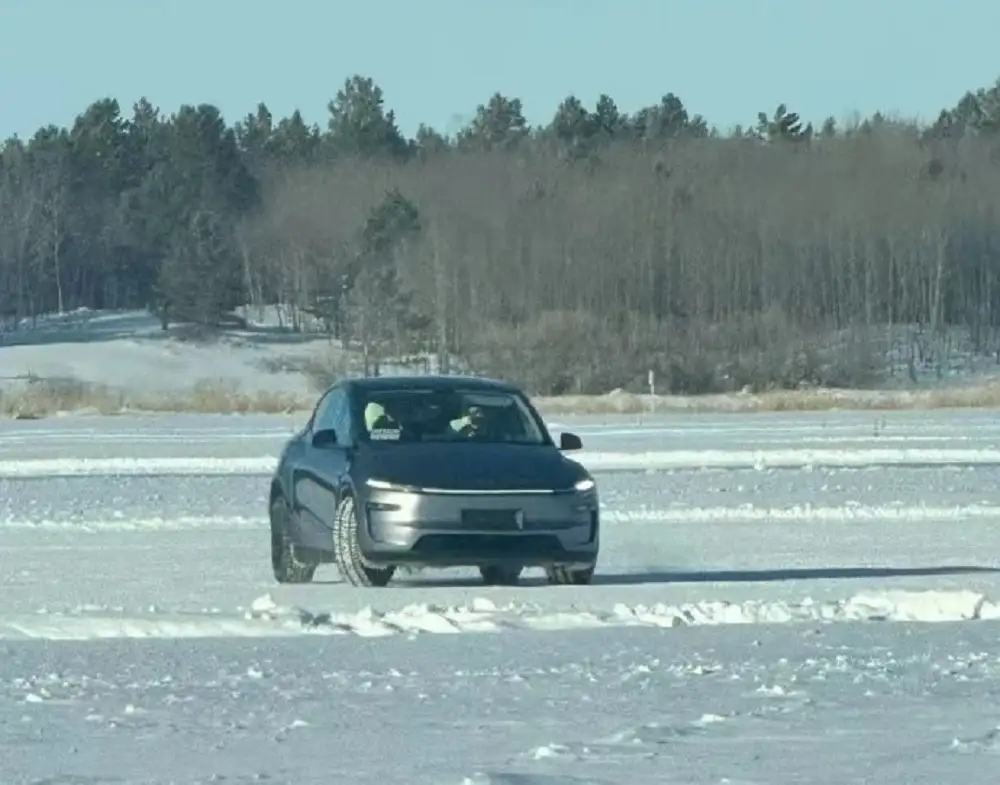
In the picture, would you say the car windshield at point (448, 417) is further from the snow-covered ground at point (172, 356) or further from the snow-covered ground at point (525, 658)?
the snow-covered ground at point (172, 356)

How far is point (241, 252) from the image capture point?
117 metres

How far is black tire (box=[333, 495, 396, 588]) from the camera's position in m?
14.7

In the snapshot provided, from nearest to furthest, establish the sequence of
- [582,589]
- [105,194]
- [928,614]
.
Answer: [928,614] → [582,589] → [105,194]

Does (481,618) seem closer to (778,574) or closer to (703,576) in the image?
(703,576)

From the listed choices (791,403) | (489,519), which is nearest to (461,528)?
(489,519)

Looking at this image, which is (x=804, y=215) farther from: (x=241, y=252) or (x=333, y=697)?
(x=333, y=697)

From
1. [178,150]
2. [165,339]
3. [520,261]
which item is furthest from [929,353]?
[178,150]

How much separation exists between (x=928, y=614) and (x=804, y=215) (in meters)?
93.5

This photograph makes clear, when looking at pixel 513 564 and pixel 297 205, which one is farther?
pixel 297 205

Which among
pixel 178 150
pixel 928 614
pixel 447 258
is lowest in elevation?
pixel 928 614

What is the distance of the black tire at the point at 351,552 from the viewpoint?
14719 mm

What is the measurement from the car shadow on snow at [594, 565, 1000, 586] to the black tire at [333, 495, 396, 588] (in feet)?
5.39

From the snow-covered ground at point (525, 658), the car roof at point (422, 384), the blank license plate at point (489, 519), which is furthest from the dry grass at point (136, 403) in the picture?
the blank license plate at point (489, 519)

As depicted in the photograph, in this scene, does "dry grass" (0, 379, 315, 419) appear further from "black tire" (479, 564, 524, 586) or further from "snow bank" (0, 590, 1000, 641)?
"snow bank" (0, 590, 1000, 641)
